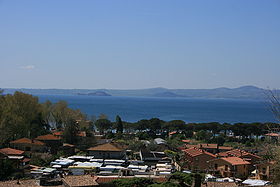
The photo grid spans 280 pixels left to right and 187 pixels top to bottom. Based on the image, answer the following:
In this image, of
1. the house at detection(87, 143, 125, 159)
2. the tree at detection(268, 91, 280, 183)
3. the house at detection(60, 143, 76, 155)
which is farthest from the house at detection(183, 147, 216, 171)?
the tree at detection(268, 91, 280, 183)

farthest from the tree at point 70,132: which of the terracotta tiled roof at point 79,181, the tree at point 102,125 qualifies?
the terracotta tiled roof at point 79,181

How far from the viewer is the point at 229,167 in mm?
29047

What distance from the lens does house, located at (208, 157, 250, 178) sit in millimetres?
28797

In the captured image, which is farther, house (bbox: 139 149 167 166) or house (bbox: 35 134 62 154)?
house (bbox: 35 134 62 154)

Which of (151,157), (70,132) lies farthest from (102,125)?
(151,157)

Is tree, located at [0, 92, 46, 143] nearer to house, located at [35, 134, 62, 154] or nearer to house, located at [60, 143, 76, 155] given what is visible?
house, located at [35, 134, 62, 154]

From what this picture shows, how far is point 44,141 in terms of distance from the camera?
37250mm

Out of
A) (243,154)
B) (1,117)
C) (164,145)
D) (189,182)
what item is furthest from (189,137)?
(189,182)

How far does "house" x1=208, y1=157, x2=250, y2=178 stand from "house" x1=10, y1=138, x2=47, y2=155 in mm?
15277

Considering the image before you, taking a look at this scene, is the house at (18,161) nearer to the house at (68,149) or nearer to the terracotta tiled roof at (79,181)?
the house at (68,149)

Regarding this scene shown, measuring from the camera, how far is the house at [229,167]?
94.5ft

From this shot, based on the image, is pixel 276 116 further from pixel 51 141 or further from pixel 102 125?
pixel 102 125

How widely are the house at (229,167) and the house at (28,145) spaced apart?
15.3 meters

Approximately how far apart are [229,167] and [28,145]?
1772 cm
